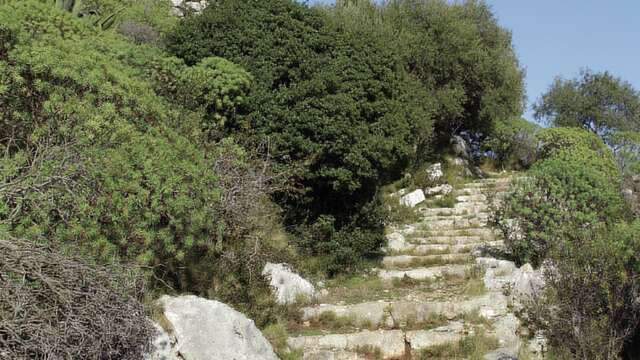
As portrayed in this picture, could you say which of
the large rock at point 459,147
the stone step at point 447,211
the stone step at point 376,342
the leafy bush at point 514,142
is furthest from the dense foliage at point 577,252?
the leafy bush at point 514,142

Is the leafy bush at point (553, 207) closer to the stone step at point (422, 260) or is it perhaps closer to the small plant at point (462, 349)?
the stone step at point (422, 260)

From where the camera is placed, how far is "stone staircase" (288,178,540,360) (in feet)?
28.9

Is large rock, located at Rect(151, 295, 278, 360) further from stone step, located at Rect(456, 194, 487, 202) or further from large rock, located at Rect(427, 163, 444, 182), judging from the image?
large rock, located at Rect(427, 163, 444, 182)

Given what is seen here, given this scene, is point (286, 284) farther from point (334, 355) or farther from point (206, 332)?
point (206, 332)

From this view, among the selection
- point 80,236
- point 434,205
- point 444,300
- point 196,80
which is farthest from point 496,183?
point 80,236

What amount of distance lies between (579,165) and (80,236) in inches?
335

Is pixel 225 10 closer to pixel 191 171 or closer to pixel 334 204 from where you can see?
pixel 334 204

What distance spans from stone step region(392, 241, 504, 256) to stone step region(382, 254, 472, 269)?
0.25 meters

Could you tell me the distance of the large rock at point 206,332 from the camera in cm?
677

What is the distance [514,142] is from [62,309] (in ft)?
65.7

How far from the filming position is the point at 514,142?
75.5 feet

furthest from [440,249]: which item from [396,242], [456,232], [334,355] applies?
[334,355]

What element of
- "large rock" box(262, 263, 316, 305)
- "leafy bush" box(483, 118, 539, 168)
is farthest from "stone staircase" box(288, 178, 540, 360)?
"leafy bush" box(483, 118, 539, 168)

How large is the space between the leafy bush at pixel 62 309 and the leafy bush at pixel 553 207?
7218 mm
